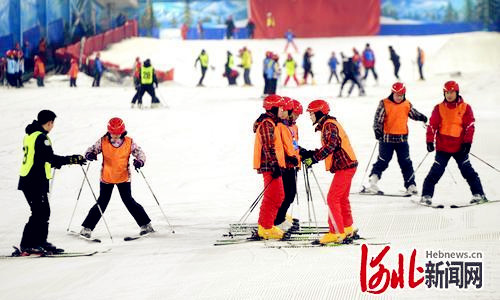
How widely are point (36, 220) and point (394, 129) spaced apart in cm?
486

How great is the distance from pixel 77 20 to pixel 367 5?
1834 centimetres

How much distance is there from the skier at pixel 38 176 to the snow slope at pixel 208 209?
1.01ft

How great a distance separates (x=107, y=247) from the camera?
377 inches

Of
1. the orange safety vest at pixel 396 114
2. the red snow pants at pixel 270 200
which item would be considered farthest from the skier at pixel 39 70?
the red snow pants at pixel 270 200

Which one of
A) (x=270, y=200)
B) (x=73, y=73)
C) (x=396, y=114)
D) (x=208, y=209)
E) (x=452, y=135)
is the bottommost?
(x=208, y=209)

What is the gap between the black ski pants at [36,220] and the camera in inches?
360

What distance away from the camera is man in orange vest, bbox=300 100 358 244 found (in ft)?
29.2

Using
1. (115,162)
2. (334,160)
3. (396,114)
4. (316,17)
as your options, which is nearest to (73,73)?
(396,114)

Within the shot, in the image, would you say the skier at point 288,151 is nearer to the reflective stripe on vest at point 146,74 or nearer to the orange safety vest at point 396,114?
the orange safety vest at point 396,114

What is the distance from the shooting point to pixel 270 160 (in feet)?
30.7

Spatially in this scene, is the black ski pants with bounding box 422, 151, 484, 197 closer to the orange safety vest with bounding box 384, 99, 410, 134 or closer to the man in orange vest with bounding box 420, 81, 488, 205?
the man in orange vest with bounding box 420, 81, 488, 205

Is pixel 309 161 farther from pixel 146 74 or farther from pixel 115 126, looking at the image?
pixel 146 74

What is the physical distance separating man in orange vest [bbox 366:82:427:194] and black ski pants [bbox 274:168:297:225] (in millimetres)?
2638

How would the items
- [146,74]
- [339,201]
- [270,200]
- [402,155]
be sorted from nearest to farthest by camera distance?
[339,201], [270,200], [402,155], [146,74]
